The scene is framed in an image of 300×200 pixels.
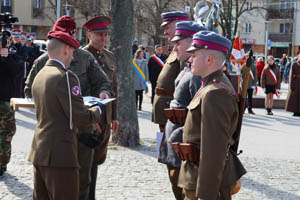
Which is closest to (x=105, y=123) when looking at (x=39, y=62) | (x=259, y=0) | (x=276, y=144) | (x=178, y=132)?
(x=39, y=62)

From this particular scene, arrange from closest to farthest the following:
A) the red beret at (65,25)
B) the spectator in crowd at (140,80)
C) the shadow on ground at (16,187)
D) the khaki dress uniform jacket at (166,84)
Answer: the red beret at (65,25)
the khaki dress uniform jacket at (166,84)
the shadow on ground at (16,187)
the spectator in crowd at (140,80)

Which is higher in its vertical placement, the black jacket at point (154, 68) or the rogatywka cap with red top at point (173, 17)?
the rogatywka cap with red top at point (173, 17)

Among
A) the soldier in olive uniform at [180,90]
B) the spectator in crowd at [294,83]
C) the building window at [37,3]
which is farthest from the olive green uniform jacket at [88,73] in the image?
the building window at [37,3]

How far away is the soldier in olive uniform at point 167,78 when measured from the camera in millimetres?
5559

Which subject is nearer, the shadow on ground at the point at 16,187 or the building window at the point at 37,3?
the shadow on ground at the point at 16,187

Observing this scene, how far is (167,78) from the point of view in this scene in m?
5.58

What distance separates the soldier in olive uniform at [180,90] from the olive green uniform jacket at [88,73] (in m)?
0.95

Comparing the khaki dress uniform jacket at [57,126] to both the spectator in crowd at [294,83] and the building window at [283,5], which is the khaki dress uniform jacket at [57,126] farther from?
the building window at [283,5]

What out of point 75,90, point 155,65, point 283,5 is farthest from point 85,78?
point 283,5

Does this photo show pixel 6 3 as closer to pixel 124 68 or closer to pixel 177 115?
pixel 124 68

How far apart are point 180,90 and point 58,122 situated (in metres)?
1.17

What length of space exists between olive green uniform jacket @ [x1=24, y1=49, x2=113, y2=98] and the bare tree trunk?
4.41m

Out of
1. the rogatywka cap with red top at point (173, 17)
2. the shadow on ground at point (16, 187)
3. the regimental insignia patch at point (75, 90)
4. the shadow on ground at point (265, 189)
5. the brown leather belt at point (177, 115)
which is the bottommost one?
the shadow on ground at point (265, 189)

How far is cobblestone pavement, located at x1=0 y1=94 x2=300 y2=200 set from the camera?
6789 mm
